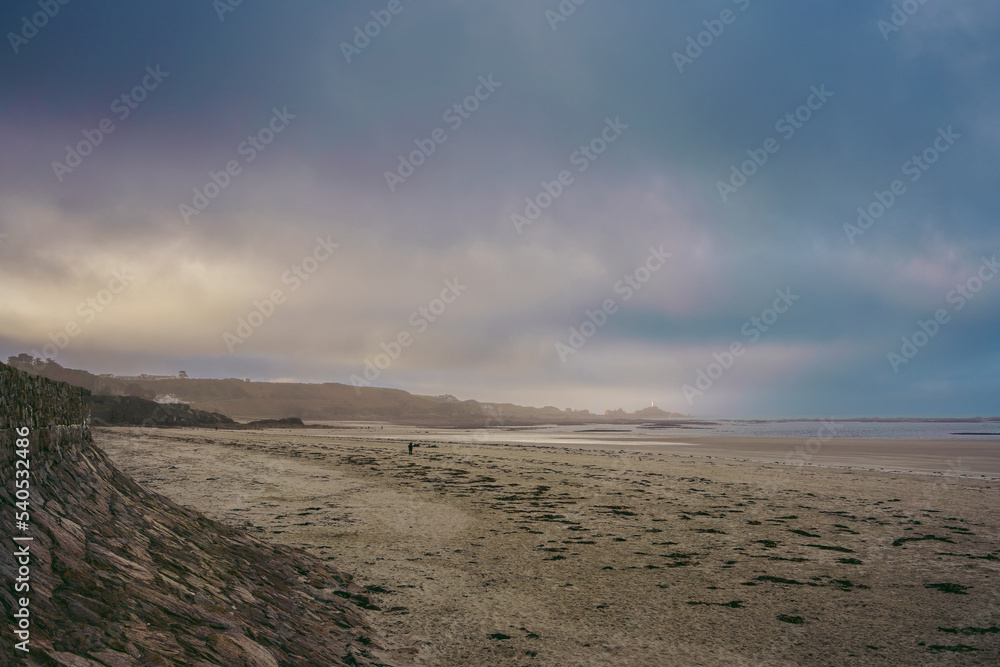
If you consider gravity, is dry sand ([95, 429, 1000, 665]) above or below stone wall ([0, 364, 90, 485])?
below

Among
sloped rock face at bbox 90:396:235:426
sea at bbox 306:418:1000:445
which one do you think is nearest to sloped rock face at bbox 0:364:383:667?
sea at bbox 306:418:1000:445

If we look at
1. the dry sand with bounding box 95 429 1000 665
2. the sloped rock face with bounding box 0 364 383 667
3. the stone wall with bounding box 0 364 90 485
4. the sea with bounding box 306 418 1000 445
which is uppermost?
the stone wall with bounding box 0 364 90 485

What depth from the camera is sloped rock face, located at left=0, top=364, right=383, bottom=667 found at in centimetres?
351

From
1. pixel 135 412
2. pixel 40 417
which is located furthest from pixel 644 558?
pixel 135 412

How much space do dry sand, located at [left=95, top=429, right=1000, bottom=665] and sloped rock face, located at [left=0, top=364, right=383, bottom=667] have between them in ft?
4.13

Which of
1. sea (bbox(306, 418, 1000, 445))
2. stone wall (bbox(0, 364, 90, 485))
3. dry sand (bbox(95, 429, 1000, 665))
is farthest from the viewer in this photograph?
sea (bbox(306, 418, 1000, 445))

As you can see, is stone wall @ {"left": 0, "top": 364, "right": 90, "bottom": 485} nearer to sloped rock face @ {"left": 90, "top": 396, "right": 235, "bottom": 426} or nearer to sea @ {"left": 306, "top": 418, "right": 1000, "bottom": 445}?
sea @ {"left": 306, "top": 418, "right": 1000, "bottom": 445}

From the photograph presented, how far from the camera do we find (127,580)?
14.3 feet

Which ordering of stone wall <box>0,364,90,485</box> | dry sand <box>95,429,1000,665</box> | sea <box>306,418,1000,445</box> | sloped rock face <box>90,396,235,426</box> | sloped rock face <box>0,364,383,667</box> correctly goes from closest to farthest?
sloped rock face <box>0,364,383,667</box> → stone wall <box>0,364,90,485</box> → dry sand <box>95,429,1000,665</box> → sea <box>306,418,1000,445</box> → sloped rock face <box>90,396,235,426</box>

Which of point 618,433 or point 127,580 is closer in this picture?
point 127,580

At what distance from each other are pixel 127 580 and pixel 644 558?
27.1 feet

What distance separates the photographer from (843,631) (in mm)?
6684

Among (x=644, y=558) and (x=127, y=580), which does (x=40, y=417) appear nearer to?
(x=127, y=580)

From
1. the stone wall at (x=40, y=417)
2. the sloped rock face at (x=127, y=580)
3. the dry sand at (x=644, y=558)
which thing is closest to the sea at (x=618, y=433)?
the dry sand at (x=644, y=558)
